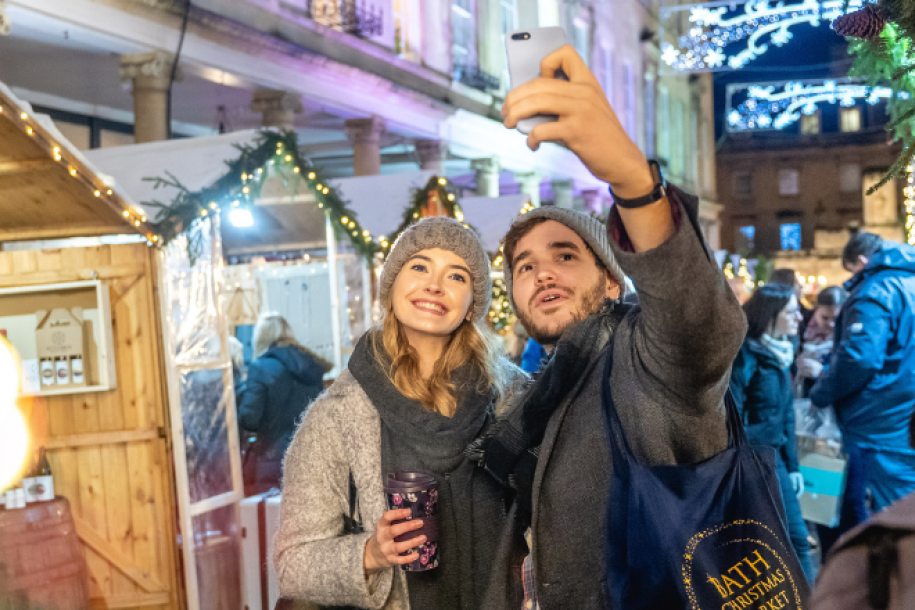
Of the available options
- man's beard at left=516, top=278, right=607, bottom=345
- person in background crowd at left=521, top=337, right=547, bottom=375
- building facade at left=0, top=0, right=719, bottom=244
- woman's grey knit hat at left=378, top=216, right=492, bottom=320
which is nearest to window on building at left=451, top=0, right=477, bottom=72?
building facade at left=0, top=0, right=719, bottom=244

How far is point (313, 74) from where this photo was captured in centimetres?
1259

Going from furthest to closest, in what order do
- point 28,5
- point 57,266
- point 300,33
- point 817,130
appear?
1. point 817,130
2. point 300,33
3. point 28,5
4. point 57,266

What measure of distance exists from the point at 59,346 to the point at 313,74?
8605 mm

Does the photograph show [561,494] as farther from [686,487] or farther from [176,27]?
[176,27]

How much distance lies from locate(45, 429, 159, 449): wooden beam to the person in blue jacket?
13.7 feet

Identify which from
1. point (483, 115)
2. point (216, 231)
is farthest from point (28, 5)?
point (483, 115)

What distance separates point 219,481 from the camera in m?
5.60

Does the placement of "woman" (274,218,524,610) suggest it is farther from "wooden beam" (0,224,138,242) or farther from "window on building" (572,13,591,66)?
"window on building" (572,13,591,66)

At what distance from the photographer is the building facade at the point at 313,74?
939cm

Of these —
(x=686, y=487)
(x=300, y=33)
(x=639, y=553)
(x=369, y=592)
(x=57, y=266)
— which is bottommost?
(x=369, y=592)

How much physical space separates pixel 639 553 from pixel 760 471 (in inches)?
10.8

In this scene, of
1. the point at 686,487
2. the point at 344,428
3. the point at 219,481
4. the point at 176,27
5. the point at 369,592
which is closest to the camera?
the point at 686,487

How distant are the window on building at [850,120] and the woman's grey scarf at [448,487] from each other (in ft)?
220

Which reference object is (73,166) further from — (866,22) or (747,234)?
(747,234)
